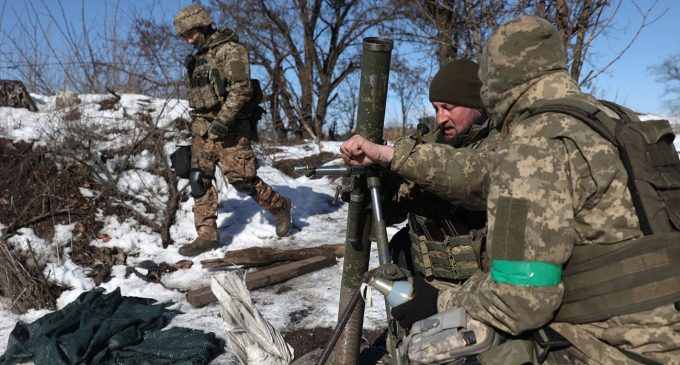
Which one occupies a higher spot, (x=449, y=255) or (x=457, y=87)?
(x=457, y=87)

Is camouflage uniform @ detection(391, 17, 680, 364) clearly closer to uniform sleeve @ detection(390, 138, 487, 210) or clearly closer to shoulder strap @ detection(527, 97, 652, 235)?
shoulder strap @ detection(527, 97, 652, 235)

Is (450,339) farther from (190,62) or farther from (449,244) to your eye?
(190,62)

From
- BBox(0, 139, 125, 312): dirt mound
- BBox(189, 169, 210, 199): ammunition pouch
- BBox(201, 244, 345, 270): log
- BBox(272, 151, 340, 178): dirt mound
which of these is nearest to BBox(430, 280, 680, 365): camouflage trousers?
BBox(201, 244, 345, 270): log

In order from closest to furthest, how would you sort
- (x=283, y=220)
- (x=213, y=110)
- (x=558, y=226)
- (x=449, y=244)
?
(x=558, y=226), (x=449, y=244), (x=213, y=110), (x=283, y=220)

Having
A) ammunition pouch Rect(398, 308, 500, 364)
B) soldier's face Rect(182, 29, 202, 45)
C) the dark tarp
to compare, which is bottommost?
the dark tarp

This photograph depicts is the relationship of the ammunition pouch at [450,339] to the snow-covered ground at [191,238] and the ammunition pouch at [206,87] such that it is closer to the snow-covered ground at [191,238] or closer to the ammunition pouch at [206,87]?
the snow-covered ground at [191,238]

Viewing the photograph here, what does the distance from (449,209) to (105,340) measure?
222cm

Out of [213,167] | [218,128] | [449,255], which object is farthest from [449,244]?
[213,167]

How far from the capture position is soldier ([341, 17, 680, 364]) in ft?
4.81

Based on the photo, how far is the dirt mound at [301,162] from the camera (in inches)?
314

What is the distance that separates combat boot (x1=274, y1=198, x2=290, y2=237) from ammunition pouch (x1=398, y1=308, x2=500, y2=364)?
4259 millimetres

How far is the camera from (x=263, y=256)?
201 inches

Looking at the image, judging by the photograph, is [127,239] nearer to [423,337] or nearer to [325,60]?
[423,337]

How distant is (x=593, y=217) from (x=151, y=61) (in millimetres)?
8255
